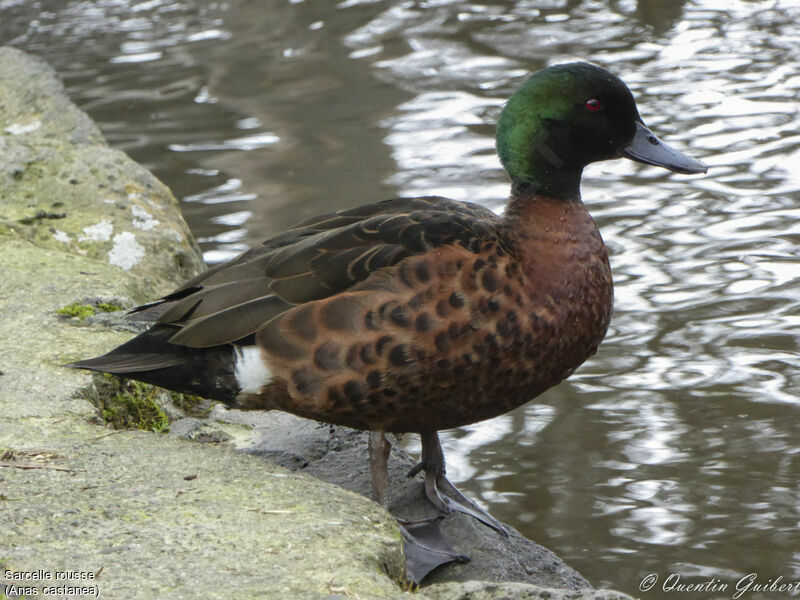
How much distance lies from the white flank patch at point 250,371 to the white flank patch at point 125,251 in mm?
1807

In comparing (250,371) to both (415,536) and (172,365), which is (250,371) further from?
(415,536)

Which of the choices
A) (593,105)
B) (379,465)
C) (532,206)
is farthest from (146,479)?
(593,105)

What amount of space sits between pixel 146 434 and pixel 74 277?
4.24ft

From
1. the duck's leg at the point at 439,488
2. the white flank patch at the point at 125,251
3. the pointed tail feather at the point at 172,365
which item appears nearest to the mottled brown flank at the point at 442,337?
the pointed tail feather at the point at 172,365

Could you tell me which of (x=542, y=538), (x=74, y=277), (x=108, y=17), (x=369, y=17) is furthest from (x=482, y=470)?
(x=108, y=17)

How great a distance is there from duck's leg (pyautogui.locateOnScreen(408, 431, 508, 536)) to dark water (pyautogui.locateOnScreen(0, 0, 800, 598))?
→ 0.33 m

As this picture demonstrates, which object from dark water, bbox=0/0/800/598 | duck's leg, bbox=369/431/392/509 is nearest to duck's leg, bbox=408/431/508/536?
duck's leg, bbox=369/431/392/509

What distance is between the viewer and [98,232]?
202 inches

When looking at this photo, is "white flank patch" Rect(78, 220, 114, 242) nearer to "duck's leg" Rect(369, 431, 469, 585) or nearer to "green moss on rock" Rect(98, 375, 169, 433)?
"green moss on rock" Rect(98, 375, 169, 433)

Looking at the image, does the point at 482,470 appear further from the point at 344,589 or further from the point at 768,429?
the point at 344,589

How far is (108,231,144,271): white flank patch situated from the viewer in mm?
5078

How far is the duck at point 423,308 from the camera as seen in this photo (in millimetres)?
3240

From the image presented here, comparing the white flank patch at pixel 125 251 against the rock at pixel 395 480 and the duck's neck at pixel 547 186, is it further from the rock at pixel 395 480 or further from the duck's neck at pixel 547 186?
the duck's neck at pixel 547 186

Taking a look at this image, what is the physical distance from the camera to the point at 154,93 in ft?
30.5
